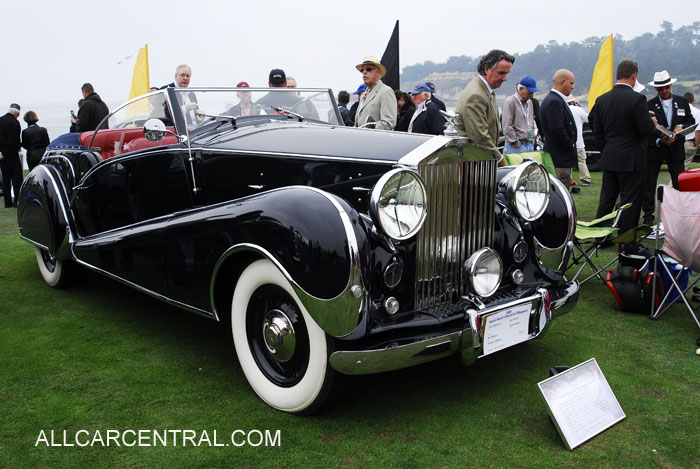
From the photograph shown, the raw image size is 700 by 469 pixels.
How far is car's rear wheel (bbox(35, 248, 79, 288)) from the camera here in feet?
15.8

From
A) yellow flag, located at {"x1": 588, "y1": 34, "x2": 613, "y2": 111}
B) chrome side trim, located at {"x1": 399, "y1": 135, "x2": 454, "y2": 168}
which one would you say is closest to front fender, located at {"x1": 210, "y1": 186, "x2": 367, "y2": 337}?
chrome side trim, located at {"x1": 399, "y1": 135, "x2": 454, "y2": 168}

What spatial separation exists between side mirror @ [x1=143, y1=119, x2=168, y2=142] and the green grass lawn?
132 centimetres

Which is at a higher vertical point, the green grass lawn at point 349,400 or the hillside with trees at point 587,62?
the hillside with trees at point 587,62

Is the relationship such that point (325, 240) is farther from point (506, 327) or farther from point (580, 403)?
point (580, 403)

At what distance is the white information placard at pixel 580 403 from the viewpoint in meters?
2.47

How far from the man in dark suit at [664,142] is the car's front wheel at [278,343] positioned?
4464 mm

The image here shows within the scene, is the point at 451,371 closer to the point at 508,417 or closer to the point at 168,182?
the point at 508,417

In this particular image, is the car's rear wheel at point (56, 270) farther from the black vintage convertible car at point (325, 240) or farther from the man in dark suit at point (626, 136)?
the man in dark suit at point (626, 136)

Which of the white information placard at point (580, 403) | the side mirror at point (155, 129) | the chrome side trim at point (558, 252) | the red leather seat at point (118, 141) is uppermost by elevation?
the side mirror at point (155, 129)

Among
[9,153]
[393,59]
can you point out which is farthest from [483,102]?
[9,153]

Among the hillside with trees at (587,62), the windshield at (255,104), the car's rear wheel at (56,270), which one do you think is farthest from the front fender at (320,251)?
the hillside with trees at (587,62)

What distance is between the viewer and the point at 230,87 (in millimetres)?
4125

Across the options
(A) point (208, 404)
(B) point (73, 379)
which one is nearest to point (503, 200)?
(A) point (208, 404)

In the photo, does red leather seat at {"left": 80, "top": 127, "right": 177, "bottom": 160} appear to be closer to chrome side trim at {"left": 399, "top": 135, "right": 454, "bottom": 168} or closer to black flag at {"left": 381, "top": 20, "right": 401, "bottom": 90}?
chrome side trim at {"left": 399, "top": 135, "right": 454, "bottom": 168}
